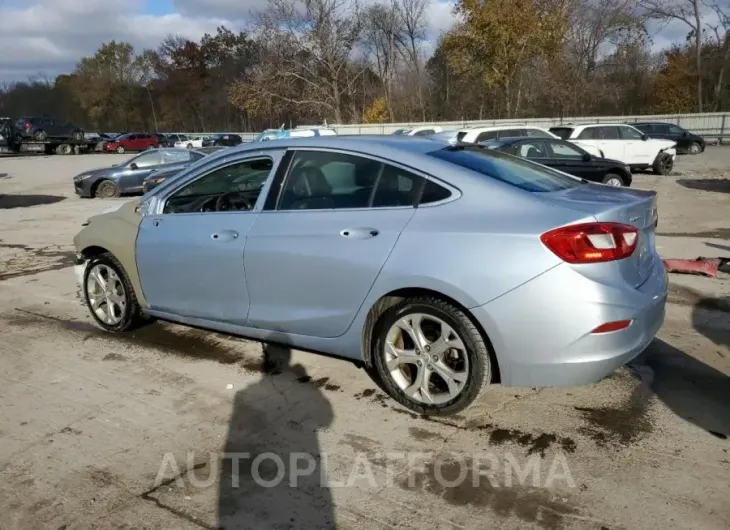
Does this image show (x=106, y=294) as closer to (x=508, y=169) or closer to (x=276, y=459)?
(x=276, y=459)

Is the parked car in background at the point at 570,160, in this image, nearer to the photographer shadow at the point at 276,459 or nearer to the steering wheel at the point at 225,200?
the steering wheel at the point at 225,200

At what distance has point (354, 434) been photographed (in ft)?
11.6

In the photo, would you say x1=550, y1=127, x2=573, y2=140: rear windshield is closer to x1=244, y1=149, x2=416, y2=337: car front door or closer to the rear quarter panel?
the rear quarter panel

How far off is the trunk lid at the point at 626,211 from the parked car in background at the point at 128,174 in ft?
49.5

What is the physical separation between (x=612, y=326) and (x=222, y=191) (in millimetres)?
3052

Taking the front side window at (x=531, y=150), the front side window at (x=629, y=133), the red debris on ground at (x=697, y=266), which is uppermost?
the front side window at (x=629, y=133)

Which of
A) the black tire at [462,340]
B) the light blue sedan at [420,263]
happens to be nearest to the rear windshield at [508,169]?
the light blue sedan at [420,263]

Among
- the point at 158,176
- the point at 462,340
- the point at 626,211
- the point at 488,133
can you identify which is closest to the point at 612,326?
the point at 626,211

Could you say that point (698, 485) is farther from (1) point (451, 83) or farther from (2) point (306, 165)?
(1) point (451, 83)

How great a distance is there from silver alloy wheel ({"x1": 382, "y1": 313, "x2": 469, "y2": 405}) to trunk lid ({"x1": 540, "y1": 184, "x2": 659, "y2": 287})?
33.9 inches

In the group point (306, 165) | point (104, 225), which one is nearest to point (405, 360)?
point (306, 165)

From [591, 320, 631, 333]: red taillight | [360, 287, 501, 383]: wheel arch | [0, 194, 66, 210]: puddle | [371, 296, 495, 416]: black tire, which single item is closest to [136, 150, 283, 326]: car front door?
[360, 287, 501, 383]: wheel arch

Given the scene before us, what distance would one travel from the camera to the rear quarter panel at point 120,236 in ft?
16.4

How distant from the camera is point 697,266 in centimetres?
680
